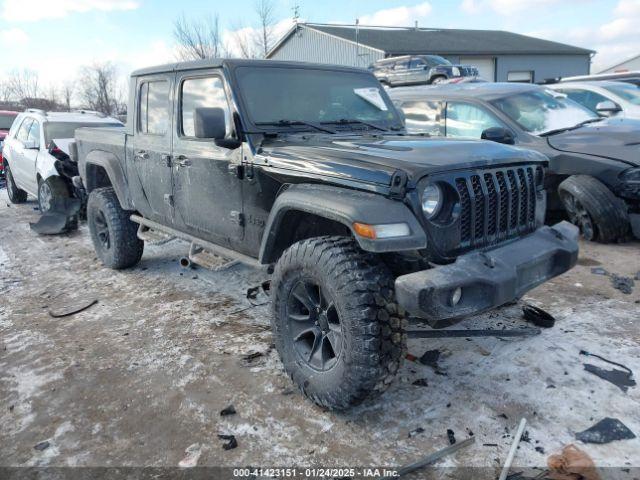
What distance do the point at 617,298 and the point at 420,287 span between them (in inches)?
110

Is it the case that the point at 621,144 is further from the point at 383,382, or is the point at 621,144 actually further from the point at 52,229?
the point at 52,229

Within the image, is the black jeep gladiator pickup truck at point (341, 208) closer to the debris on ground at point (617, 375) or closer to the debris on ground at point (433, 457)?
the debris on ground at point (433, 457)

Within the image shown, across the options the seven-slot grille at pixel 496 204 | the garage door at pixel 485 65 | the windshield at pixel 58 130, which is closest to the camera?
the seven-slot grille at pixel 496 204

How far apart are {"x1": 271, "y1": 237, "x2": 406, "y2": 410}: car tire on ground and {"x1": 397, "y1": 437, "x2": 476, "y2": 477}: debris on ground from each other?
1.30 ft

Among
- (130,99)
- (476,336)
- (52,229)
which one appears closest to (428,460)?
(476,336)

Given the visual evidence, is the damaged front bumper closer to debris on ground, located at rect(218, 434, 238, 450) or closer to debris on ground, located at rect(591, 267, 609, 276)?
debris on ground, located at rect(218, 434, 238, 450)

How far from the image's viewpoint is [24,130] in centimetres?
873

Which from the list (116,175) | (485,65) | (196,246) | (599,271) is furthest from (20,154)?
(485,65)

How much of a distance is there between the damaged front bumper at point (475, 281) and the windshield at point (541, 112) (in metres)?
3.43

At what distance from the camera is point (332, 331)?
283cm

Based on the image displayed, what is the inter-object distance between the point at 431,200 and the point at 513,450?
4.20 feet

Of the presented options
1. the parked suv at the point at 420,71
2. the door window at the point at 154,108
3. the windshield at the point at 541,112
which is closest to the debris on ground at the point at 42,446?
the door window at the point at 154,108

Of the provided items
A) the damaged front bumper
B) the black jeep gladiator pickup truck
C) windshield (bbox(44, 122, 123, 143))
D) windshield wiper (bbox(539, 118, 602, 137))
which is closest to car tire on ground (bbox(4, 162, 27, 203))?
windshield (bbox(44, 122, 123, 143))

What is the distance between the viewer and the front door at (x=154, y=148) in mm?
4270
